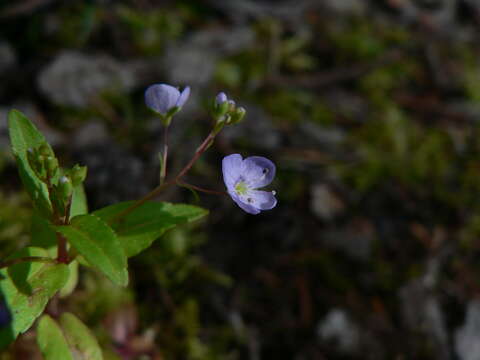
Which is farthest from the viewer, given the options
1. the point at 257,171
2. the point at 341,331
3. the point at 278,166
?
the point at 278,166

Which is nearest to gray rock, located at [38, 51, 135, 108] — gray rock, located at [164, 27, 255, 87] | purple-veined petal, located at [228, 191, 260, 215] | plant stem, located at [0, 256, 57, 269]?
gray rock, located at [164, 27, 255, 87]

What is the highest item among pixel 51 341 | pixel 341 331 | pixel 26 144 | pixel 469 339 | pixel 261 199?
pixel 26 144

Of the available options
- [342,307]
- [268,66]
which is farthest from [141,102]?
[342,307]

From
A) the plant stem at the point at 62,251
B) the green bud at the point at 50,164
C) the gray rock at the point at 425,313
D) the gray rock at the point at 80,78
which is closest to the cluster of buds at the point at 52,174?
the green bud at the point at 50,164

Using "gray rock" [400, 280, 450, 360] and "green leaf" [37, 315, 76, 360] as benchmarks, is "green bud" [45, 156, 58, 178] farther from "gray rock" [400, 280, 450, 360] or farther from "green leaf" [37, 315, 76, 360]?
"gray rock" [400, 280, 450, 360]

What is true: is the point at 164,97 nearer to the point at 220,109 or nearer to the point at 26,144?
the point at 220,109

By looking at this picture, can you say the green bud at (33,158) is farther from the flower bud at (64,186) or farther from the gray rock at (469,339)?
the gray rock at (469,339)

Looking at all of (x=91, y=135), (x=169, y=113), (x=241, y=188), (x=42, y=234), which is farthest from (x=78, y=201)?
(x=91, y=135)
